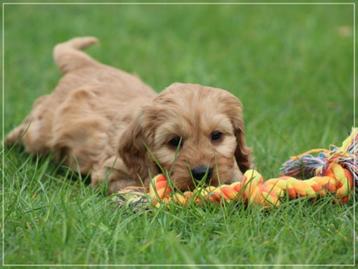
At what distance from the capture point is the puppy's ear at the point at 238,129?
13.7 feet

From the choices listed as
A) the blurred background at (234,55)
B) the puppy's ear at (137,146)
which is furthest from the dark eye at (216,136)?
the blurred background at (234,55)

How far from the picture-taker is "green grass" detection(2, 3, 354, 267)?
3.31 metres

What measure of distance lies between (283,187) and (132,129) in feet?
3.02

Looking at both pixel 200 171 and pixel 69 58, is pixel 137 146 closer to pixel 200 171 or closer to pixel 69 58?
pixel 200 171

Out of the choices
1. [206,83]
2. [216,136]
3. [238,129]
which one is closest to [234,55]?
[206,83]

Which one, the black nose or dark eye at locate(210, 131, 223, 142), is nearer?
the black nose

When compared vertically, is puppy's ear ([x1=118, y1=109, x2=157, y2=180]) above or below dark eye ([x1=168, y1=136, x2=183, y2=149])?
below

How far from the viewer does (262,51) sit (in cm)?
791

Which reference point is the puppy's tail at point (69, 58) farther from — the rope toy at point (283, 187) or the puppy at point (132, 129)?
the rope toy at point (283, 187)

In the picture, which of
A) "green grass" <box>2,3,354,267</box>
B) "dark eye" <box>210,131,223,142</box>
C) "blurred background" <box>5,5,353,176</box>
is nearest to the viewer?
"green grass" <box>2,3,354,267</box>

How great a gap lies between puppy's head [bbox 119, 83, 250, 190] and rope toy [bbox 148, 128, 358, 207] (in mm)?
98

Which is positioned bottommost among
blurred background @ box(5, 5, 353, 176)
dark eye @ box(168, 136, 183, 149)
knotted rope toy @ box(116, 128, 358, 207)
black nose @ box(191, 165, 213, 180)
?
blurred background @ box(5, 5, 353, 176)

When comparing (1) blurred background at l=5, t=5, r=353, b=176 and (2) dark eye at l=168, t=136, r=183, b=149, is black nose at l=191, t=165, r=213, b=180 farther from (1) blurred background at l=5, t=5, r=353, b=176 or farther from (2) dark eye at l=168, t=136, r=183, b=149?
(1) blurred background at l=5, t=5, r=353, b=176

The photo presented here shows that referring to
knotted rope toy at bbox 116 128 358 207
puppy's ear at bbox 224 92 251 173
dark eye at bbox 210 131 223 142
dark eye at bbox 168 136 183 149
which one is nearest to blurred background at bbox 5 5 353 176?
puppy's ear at bbox 224 92 251 173
